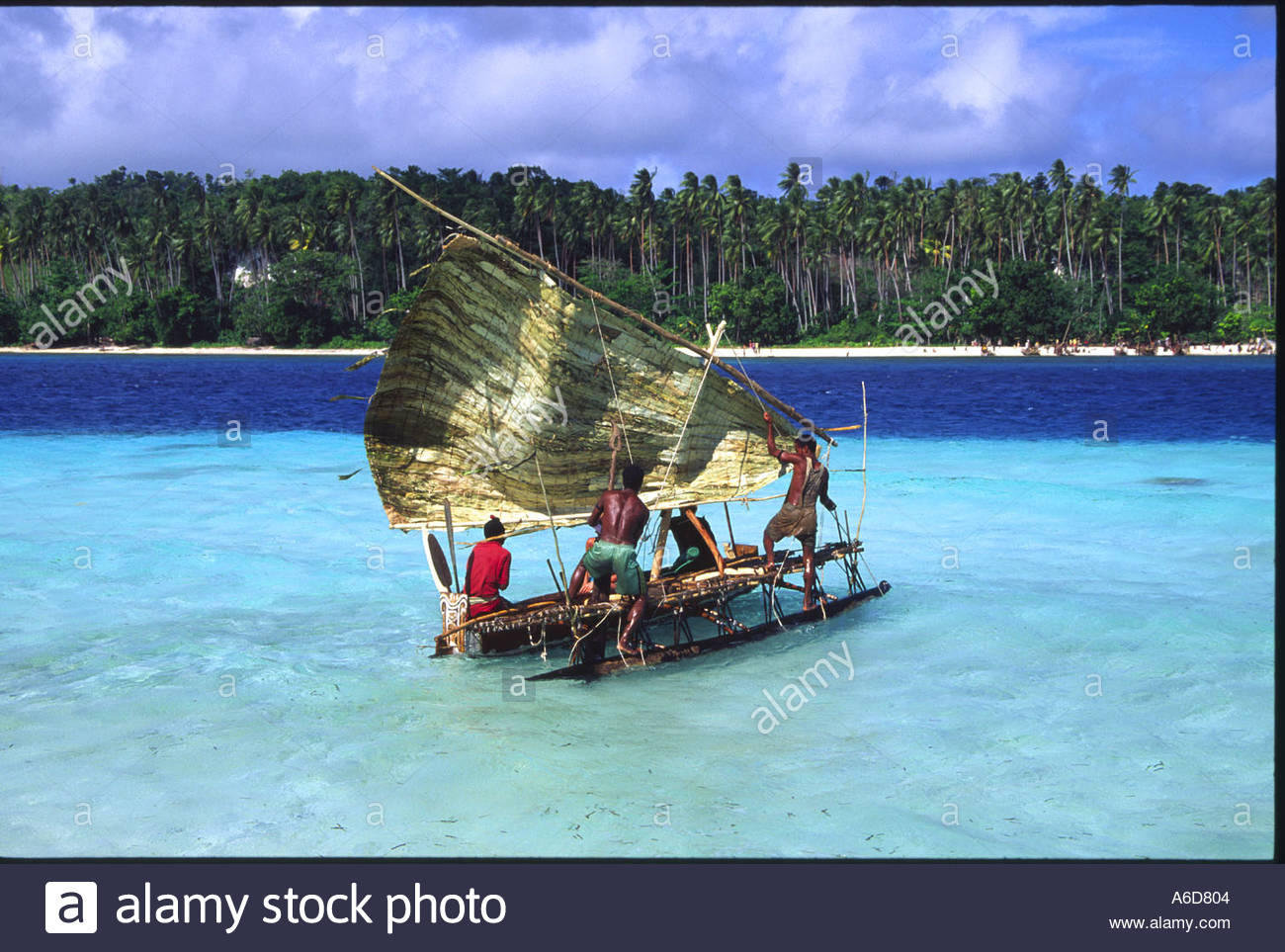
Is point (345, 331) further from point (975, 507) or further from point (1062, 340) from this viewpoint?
point (975, 507)

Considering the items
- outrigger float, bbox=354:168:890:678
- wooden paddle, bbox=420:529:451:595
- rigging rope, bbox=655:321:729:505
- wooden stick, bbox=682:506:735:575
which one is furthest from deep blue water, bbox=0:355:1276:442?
wooden paddle, bbox=420:529:451:595

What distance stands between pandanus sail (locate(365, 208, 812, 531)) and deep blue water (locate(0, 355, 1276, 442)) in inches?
700

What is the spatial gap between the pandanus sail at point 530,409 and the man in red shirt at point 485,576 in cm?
87

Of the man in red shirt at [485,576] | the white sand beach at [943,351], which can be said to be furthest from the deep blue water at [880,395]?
the man in red shirt at [485,576]

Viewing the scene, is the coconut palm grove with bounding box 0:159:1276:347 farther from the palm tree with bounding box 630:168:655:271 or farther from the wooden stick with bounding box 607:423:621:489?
the wooden stick with bounding box 607:423:621:489

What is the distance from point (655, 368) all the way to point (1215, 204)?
95638 mm

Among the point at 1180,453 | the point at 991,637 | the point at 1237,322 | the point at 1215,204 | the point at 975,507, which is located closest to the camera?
the point at 991,637

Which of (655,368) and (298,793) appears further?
(655,368)

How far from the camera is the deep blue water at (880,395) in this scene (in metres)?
39.8

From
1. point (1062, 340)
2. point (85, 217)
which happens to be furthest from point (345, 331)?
point (1062, 340)

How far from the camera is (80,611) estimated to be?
46.2 feet

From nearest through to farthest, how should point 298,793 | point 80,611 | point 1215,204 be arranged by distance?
point 298,793
point 80,611
point 1215,204

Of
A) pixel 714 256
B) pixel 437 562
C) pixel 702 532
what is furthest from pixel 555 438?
pixel 714 256

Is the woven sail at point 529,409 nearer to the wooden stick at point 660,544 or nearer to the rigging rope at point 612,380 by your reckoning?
the rigging rope at point 612,380
